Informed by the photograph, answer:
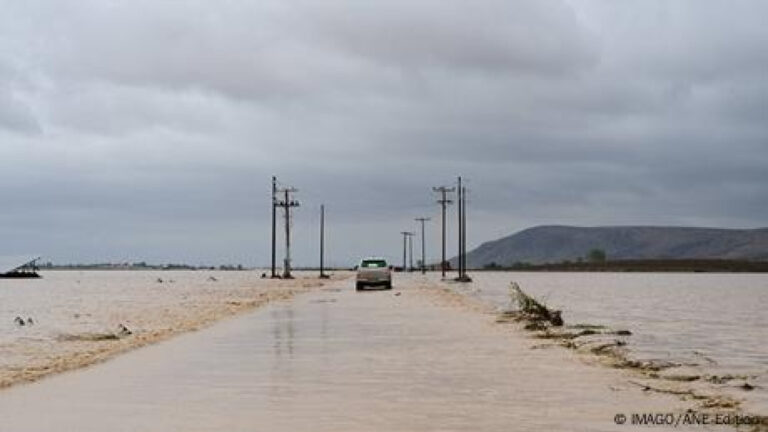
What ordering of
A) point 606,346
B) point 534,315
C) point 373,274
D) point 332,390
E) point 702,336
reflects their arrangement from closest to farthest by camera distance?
point 332,390, point 606,346, point 702,336, point 534,315, point 373,274

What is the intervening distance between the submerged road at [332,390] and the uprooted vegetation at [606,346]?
0.62 m

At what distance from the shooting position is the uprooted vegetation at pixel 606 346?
14367 millimetres

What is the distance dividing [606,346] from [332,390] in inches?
422

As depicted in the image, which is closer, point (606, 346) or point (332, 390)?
point (332, 390)

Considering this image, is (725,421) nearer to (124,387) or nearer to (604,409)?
(604,409)

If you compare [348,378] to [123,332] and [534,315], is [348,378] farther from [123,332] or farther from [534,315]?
[534,315]

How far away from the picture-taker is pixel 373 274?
216 ft

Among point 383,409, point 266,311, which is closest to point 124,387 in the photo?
point 383,409

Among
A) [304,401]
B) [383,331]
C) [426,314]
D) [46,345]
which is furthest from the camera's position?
[426,314]

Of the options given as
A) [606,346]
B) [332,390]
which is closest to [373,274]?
[606,346]

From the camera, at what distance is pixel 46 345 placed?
24.9m

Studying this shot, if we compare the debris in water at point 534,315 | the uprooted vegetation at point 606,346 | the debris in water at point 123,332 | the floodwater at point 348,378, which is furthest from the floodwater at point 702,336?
the debris in water at point 123,332

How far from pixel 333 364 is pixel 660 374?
5.48 m

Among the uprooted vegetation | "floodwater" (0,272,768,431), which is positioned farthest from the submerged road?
the uprooted vegetation
